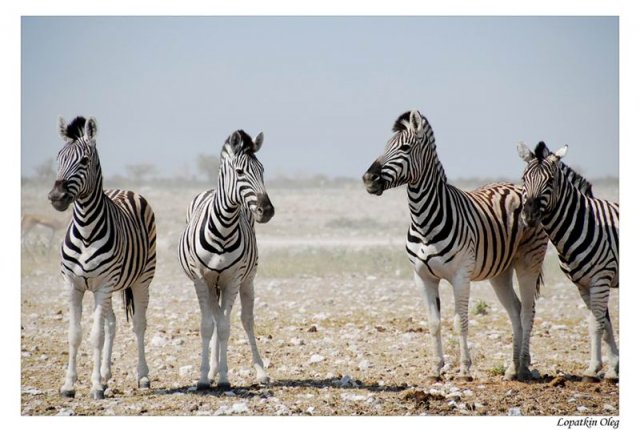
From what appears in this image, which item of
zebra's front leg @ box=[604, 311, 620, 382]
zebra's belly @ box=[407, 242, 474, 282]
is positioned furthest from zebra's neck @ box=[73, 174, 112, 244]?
zebra's front leg @ box=[604, 311, 620, 382]

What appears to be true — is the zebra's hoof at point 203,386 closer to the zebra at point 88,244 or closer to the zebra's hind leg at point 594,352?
the zebra at point 88,244

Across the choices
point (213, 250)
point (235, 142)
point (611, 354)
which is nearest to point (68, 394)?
point (213, 250)

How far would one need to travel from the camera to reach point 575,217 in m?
8.63

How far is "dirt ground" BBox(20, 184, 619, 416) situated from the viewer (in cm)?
770

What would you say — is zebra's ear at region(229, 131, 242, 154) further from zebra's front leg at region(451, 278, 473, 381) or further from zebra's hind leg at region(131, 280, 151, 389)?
zebra's front leg at region(451, 278, 473, 381)

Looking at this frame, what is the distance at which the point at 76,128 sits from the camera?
319 inches

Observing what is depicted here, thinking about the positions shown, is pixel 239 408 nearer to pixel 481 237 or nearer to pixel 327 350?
pixel 327 350

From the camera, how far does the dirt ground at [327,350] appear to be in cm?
770

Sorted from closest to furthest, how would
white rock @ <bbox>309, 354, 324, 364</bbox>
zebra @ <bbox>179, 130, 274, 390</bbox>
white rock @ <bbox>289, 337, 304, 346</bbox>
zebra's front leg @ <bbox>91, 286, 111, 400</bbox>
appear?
zebra's front leg @ <bbox>91, 286, 111, 400</bbox>, zebra @ <bbox>179, 130, 274, 390</bbox>, white rock @ <bbox>309, 354, 324, 364</bbox>, white rock @ <bbox>289, 337, 304, 346</bbox>

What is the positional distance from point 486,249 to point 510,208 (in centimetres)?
74

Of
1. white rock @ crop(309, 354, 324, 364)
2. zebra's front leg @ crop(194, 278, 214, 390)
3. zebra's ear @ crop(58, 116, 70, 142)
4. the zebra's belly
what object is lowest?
white rock @ crop(309, 354, 324, 364)

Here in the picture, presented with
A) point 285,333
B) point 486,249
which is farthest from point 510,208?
point 285,333

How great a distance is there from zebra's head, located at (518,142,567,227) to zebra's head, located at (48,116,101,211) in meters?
4.07

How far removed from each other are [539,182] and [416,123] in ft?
4.35
